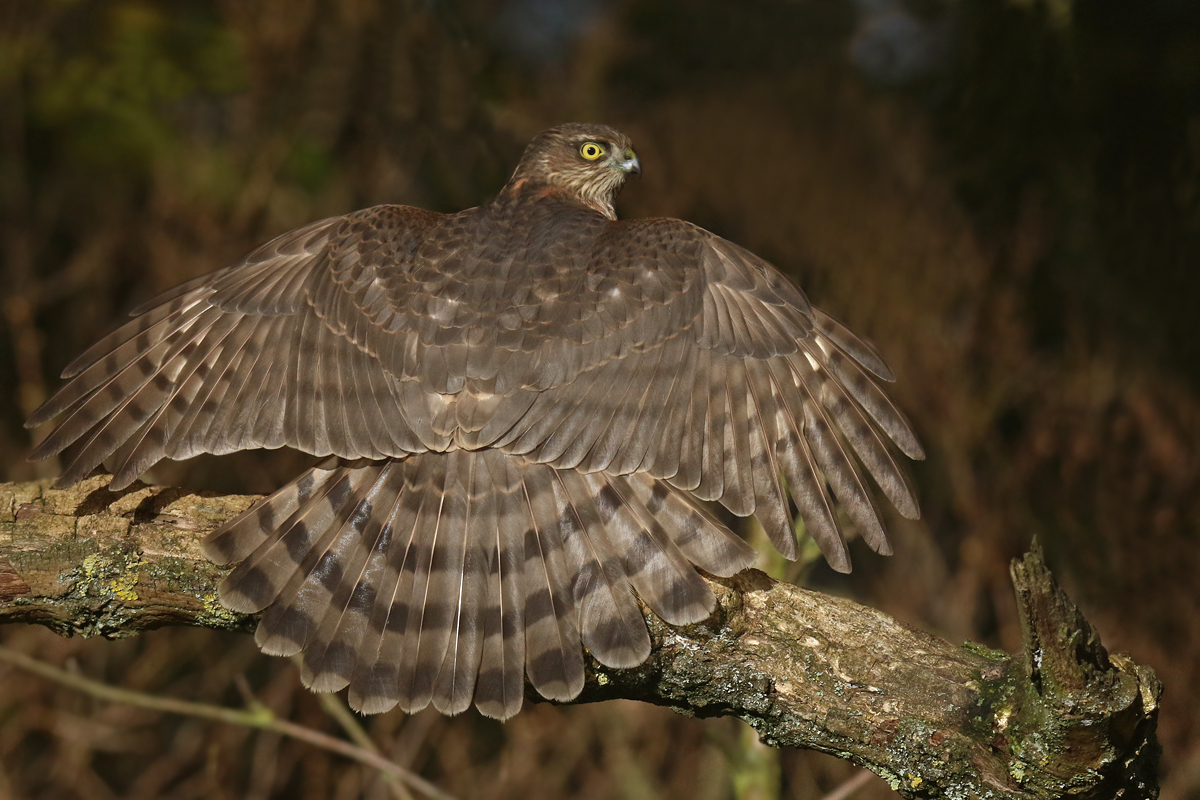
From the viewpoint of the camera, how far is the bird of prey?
2697 mm

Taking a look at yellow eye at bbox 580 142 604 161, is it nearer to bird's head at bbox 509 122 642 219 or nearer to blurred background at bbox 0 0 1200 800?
bird's head at bbox 509 122 642 219

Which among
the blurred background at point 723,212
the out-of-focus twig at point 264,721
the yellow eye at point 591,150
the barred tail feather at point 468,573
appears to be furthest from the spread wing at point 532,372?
the blurred background at point 723,212

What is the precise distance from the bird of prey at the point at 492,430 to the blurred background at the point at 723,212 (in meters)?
1.74

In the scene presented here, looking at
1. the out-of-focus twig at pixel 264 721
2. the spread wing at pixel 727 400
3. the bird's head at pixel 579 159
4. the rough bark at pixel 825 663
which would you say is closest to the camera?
the rough bark at pixel 825 663

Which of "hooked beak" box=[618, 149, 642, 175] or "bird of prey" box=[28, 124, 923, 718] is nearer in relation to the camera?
"bird of prey" box=[28, 124, 923, 718]

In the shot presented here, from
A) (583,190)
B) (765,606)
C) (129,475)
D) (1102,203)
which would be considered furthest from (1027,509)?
(129,475)

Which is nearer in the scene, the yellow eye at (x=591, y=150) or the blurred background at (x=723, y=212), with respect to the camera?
the yellow eye at (x=591, y=150)

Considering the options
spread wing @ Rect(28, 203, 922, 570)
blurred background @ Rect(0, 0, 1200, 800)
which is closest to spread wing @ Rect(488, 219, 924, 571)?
spread wing @ Rect(28, 203, 922, 570)

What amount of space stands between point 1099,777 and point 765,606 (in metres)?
0.82

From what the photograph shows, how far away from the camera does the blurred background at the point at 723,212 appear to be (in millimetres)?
5469

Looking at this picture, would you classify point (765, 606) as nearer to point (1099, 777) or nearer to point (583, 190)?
point (1099, 777)

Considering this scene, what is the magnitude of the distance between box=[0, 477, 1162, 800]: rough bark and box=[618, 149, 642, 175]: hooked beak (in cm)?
211

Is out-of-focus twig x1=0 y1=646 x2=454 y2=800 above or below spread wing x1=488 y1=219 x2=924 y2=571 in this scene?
→ below

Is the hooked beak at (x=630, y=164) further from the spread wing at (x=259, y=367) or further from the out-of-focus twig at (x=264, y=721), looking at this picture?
the out-of-focus twig at (x=264, y=721)
